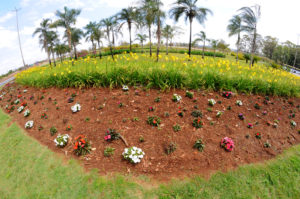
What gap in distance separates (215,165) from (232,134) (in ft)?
3.42

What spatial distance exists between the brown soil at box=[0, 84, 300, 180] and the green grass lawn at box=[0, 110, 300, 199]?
0.16 m

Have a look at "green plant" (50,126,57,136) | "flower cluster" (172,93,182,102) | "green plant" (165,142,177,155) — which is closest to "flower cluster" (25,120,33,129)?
"green plant" (50,126,57,136)

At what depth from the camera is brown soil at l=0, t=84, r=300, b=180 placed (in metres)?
2.75

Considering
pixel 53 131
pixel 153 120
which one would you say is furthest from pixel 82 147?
pixel 153 120

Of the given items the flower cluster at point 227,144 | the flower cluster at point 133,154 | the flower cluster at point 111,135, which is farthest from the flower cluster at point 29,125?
the flower cluster at point 227,144

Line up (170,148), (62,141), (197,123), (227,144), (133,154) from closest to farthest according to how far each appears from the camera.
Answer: (133,154), (170,148), (227,144), (62,141), (197,123)

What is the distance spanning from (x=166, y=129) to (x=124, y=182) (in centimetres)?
138

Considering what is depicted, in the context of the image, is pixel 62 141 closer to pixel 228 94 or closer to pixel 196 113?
pixel 196 113

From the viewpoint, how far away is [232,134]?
3.40 metres

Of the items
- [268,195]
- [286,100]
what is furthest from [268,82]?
[268,195]

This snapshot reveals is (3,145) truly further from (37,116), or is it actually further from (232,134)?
(232,134)

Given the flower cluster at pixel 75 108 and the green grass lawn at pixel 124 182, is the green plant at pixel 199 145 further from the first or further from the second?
the flower cluster at pixel 75 108

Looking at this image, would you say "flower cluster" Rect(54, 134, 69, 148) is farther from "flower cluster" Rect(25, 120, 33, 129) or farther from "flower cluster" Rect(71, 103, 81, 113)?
"flower cluster" Rect(25, 120, 33, 129)

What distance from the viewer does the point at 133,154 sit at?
2711mm
